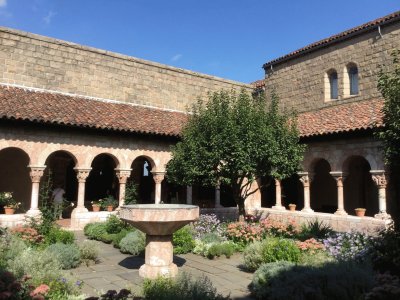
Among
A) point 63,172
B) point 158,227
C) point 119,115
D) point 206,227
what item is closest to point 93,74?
point 119,115

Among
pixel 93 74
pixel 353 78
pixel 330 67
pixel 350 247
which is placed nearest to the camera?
pixel 350 247

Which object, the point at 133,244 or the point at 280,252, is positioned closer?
the point at 280,252

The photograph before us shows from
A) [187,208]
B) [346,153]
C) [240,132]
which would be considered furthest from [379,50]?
[187,208]

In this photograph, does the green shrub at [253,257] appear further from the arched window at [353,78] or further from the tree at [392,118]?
the arched window at [353,78]

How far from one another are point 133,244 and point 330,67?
12.9 meters

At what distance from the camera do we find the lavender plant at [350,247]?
266 inches

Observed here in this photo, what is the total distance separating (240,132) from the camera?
36.4ft

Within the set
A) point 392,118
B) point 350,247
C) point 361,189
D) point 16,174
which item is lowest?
point 350,247

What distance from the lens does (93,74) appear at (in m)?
15.4

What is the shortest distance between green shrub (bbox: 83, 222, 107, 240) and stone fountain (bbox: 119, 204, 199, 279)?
4.49 m

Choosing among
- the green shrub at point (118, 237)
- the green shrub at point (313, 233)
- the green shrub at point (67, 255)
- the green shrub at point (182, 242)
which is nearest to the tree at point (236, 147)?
the green shrub at point (313, 233)

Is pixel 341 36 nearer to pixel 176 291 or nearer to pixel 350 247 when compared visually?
pixel 350 247

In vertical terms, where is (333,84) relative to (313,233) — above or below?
above

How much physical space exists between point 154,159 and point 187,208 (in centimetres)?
806
